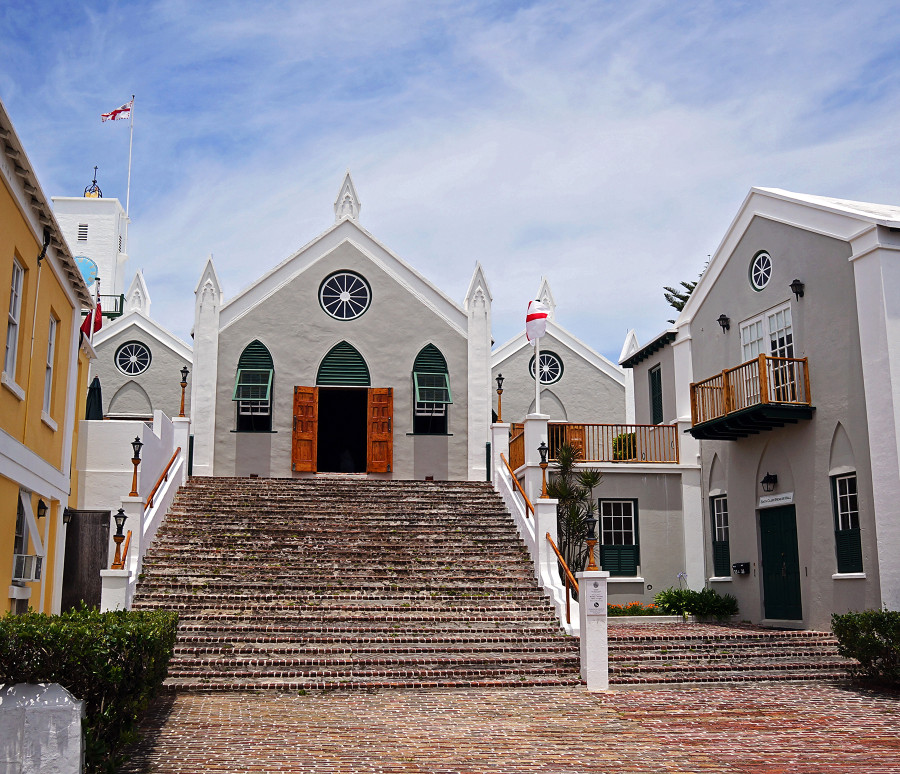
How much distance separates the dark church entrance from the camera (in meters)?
27.2

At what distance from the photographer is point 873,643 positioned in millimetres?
12703

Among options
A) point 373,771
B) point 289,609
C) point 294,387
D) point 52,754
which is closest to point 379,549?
point 289,609

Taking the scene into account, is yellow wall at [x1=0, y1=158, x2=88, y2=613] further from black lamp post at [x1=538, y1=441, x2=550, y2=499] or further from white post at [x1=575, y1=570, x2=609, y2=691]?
black lamp post at [x1=538, y1=441, x2=550, y2=499]

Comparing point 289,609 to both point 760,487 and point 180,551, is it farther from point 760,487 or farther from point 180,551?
point 760,487

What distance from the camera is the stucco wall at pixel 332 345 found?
23156 mm

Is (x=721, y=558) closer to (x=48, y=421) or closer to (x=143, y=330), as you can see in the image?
(x=48, y=421)

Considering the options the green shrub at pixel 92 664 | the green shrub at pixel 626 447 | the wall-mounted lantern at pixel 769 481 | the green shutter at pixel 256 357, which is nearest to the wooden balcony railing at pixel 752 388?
the wall-mounted lantern at pixel 769 481

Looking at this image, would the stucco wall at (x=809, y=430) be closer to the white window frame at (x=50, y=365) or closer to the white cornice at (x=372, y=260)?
the white cornice at (x=372, y=260)

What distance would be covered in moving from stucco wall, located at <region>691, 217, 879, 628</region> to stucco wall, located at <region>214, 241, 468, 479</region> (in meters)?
6.91

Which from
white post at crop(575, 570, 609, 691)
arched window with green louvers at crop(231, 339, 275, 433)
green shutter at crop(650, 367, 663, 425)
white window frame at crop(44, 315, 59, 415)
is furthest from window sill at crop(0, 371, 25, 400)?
green shutter at crop(650, 367, 663, 425)

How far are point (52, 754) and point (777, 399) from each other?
1429 centimetres

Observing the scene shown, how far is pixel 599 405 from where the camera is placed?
3094 cm

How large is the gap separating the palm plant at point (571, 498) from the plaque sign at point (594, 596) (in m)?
5.68

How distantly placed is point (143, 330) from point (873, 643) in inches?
959
